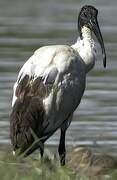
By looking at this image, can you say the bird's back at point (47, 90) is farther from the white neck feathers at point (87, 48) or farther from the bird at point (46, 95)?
the white neck feathers at point (87, 48)

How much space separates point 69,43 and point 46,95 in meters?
8.16

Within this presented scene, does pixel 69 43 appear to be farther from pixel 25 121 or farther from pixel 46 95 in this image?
pixel 25 121

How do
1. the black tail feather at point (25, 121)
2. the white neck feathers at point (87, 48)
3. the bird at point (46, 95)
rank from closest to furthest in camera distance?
the black tail feather at point (25, 121)
the bird at point (46, 95)
the white neck feathers at point (87, 48)

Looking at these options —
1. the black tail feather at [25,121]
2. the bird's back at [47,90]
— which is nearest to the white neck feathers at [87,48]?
the bird's back at [47,90]

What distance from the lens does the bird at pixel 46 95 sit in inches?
352

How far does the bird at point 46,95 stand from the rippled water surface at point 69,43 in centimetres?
35

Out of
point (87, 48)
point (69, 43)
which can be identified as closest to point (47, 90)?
point (87, 48)

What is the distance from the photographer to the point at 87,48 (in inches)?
412

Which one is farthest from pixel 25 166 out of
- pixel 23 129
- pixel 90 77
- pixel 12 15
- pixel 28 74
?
pixel 12 15

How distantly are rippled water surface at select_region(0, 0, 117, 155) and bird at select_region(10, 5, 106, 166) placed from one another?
1.14 feet

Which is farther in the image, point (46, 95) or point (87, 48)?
point (87, 48)

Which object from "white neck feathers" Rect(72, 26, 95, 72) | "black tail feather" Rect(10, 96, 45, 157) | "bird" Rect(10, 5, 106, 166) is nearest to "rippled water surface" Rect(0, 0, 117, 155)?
"bird" Rect(10, 5, 106, 166)

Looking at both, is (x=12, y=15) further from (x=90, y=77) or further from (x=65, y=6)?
(x=90, y=77)

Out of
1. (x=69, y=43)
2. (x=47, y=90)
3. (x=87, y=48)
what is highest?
(x=47, y=90)
